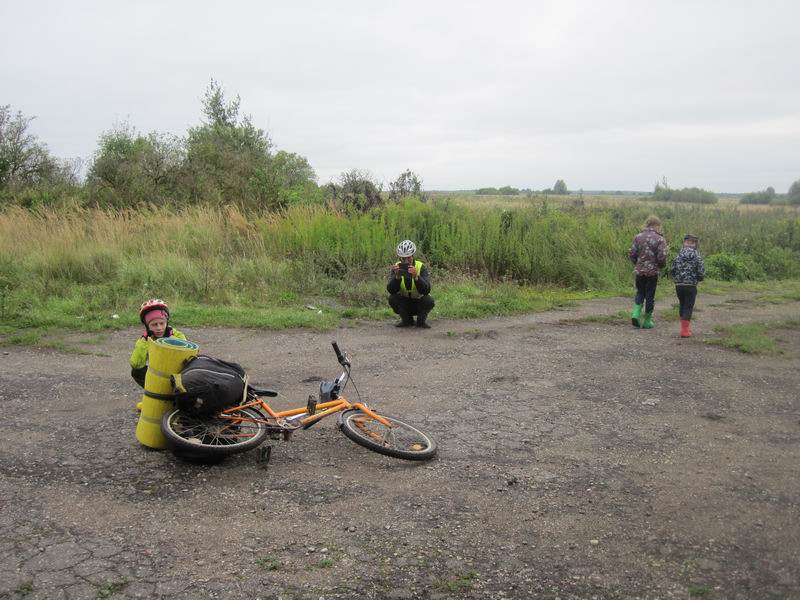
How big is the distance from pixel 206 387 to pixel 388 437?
148cm

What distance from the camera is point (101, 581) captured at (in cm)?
364

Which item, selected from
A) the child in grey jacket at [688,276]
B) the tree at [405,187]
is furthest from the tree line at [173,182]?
the child in grey jacket at [688,276]

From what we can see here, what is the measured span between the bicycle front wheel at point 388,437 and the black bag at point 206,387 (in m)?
0.88

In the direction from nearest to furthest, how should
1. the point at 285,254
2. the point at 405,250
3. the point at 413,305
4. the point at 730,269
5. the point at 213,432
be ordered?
the point at 213,432 → the point at 405,250 → the point at 413,305 → the point at 285,254 → the point at 730,269

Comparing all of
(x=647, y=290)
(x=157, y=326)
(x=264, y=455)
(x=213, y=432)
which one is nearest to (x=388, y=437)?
(x=264, y=455)

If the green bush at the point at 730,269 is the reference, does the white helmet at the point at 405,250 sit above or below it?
above

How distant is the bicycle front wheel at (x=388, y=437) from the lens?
5320mm

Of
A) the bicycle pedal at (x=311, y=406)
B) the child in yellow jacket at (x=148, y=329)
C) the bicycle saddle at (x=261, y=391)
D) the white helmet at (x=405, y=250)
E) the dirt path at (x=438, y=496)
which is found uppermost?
the white helmet at (x=405, y=250)

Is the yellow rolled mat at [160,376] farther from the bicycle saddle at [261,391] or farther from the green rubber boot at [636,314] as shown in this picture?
the green rubber boot at [636,314]

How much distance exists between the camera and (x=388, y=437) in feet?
18.1

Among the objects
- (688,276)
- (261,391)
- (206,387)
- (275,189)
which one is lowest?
(261,391)

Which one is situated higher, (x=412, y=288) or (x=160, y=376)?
(x=412, y=288)

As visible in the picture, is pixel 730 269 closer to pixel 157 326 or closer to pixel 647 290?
pixel 647 290

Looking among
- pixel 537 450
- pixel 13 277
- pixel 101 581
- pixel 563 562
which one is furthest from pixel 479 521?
pixel 13 277
